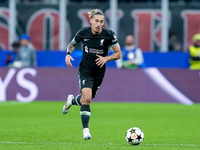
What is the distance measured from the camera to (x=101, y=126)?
10.6 metres

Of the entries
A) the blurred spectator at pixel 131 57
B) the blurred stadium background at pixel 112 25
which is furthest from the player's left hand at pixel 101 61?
the blurred stadium background at pixel 112 25

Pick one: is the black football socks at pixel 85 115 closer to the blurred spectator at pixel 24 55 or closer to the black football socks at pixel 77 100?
the black football socks at pixel 77 100

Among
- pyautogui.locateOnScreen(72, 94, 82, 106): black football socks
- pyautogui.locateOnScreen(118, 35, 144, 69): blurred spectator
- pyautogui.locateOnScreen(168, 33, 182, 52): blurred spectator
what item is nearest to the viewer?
pyautogui.locateOnScreen(72, 94, 82, 106): black football socks

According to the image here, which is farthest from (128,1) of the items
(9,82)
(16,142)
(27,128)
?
(16,142)

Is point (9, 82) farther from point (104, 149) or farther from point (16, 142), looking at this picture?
point (104, 149)

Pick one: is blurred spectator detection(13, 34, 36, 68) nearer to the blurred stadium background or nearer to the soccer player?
the blurred stadium background

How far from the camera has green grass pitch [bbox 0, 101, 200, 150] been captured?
798cm

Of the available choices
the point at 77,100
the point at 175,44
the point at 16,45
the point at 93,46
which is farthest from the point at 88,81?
the point at 175,44

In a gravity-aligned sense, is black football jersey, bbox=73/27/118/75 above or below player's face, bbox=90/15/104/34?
below

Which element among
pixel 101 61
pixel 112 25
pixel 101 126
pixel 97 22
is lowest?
pixel 101 126

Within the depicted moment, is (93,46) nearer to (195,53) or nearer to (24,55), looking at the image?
(24,55)

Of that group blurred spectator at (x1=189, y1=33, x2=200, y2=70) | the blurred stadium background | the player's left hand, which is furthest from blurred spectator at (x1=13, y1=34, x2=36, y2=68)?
the player's left hand

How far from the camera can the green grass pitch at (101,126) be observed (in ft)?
26.2

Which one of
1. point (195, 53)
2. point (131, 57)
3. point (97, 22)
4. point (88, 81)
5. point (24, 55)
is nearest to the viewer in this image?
point (97, 22)
